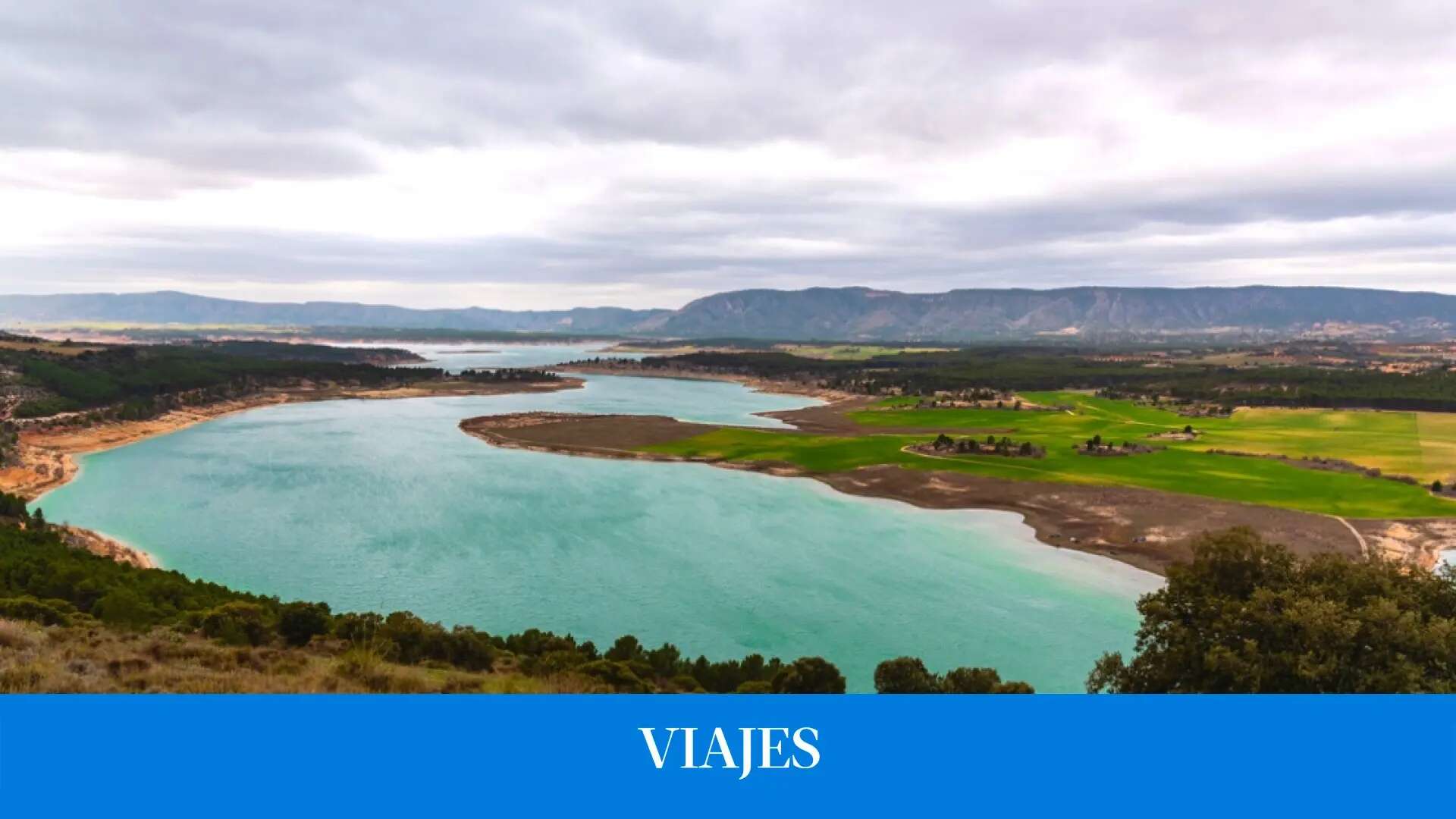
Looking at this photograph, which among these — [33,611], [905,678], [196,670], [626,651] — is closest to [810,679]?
[905,678]

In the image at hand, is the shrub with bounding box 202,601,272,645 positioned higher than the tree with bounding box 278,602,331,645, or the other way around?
the shrub with bounding box 202,601,272,645

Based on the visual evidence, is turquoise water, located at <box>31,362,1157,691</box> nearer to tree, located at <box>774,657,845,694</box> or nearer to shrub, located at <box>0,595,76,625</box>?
tree, located at <box>774,657,845,694</box>

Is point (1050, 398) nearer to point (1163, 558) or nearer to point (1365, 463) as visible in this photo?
point (1365, 463)

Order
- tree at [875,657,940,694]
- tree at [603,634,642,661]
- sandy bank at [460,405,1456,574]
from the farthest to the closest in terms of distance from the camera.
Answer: sandy bank at [460,405,1456,574] < tree at [603,634,642,661] < tree at [875,657,940,694]

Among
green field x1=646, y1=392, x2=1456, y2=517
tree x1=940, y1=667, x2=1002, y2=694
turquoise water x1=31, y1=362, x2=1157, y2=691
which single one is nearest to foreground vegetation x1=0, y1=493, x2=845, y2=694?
tree x1=940, y1=667, x2=1002, y2=694

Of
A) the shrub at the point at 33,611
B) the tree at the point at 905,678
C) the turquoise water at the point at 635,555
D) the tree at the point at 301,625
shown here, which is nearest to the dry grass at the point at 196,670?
the tree at the point at 301,625

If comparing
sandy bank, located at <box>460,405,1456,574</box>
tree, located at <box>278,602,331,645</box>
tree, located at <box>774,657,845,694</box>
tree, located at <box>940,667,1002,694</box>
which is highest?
tree, located at <box>278,602,331,645</box>

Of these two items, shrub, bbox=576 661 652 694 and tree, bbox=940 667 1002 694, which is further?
shrub, bbox=576 661 652 694
